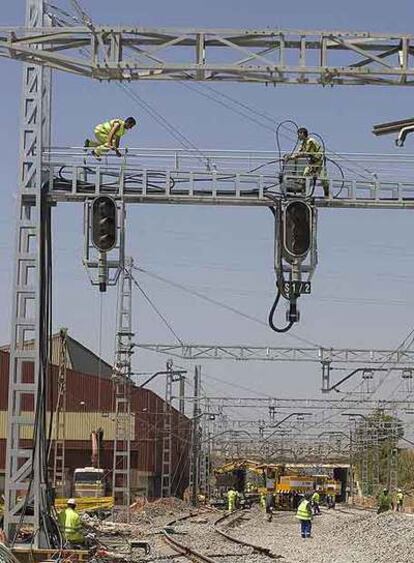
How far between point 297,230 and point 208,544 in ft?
47.7

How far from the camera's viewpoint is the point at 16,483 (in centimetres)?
2170

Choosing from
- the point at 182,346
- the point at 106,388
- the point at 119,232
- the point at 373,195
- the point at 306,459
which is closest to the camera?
the point at 119,232

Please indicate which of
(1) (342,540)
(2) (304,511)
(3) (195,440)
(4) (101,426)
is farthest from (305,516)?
(4) (101,426)

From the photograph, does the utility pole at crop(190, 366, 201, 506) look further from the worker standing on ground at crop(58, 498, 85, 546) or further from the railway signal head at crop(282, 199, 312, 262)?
the railway signal head at crop(282, 199, 312, 262)

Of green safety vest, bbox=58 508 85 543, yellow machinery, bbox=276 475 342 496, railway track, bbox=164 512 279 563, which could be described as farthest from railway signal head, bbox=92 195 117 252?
yellow machinery, bbox=276 475 342 496

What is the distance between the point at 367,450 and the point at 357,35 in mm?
63523

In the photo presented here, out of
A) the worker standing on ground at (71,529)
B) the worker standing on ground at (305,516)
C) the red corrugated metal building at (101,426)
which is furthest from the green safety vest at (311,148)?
the red corrugated metal building at (101,426)

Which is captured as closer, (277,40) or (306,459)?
(277,40)

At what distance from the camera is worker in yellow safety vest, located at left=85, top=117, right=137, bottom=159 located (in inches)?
855

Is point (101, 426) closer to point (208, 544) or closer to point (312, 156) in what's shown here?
point (208, 544)

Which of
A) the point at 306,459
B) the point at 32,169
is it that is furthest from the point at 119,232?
the point at 306,459

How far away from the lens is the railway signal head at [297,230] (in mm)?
19953

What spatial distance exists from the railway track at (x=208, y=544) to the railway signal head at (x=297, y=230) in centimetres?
848

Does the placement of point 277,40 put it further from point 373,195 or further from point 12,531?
point 12,531
